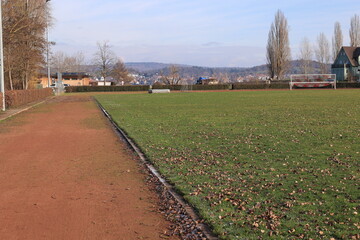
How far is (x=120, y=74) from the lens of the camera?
122875 millimetres

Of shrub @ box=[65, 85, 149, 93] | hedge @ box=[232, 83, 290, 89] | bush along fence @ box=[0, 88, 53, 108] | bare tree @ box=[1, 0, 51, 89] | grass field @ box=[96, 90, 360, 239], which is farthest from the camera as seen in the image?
shrub @ box=[65, 85, 149, 93]

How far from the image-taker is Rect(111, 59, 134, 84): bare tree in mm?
121100

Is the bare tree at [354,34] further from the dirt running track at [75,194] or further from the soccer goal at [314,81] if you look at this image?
the dirt running track at [75,194]

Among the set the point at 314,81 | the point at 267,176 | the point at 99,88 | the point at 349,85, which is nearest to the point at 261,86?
the point at 314,81

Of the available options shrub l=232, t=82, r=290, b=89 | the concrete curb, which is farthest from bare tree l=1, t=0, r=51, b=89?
shrub l=232, t=82, r=290, b=89

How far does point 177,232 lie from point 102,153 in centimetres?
666

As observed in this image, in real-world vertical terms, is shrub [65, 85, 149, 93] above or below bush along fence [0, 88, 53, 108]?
above

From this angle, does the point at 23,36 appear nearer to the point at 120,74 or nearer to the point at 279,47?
the point at 279,47

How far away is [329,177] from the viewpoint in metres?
7.48

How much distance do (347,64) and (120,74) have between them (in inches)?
2584

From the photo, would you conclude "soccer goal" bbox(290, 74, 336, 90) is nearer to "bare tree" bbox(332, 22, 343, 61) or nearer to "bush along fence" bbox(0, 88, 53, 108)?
"bare tree" bbox(332, 22, 343, 61)

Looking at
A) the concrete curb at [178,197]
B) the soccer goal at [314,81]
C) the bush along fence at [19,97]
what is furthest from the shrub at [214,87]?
the concrete curb at [178,197]

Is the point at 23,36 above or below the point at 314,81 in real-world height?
above

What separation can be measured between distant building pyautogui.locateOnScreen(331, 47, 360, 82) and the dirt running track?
272ft
